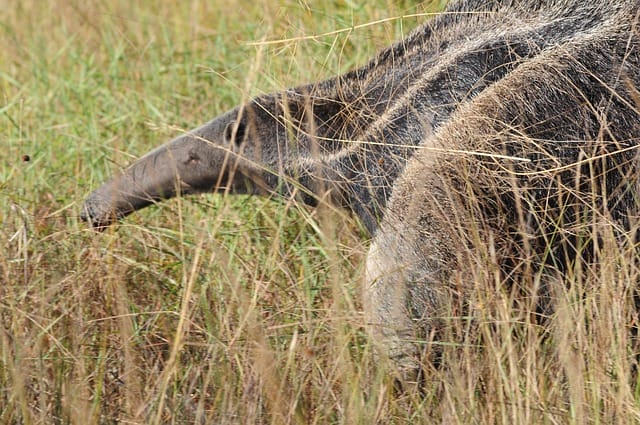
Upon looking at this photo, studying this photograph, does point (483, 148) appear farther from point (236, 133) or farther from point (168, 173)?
point (168, 173)

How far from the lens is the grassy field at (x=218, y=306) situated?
380cm

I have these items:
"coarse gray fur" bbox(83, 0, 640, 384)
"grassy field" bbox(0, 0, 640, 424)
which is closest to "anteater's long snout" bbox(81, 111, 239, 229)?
"grassy field" bbox(0, 0, 640, 424)

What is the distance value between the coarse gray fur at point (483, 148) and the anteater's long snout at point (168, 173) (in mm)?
348

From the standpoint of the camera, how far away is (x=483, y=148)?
4477 millimetres

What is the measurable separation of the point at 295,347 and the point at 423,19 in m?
2.43

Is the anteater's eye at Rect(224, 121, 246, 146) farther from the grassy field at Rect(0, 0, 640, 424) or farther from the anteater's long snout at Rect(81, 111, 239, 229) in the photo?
the grassy field at Rect(0, 0, 640, 424)

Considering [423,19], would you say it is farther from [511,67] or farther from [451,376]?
[451,376]

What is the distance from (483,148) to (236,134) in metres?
1.41

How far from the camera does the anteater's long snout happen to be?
5340 mm

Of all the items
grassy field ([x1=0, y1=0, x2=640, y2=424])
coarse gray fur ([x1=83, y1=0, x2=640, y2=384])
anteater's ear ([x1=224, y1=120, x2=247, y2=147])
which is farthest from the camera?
anteater's ear ([x1=224, y1=120, x2=247, y2=147])

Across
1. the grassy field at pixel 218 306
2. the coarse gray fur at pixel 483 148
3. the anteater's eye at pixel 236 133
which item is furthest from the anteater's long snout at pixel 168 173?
the coarse gray fur at pixel 483 148

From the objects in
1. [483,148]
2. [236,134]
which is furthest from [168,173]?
[483,148]

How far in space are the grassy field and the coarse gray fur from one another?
189 mm

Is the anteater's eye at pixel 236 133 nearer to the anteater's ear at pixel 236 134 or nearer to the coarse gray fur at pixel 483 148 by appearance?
the anteater's ear at pixel 236 134
